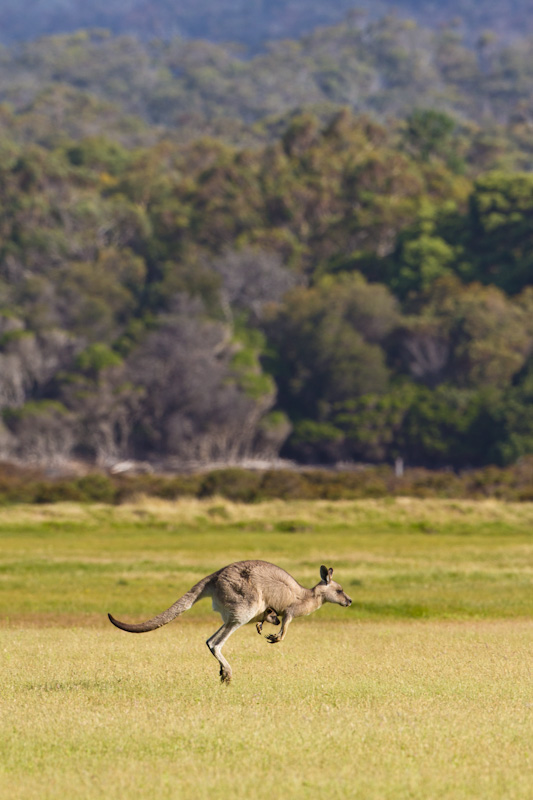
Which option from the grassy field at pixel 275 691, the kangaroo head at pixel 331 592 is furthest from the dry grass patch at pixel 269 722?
the kangaroo head at pixel 331 592

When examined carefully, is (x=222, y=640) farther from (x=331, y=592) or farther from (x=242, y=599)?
(x=331, y=592)

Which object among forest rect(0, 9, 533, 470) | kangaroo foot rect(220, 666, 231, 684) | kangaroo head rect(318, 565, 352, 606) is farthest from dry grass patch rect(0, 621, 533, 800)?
forest rect(0, 9, 533, 470)

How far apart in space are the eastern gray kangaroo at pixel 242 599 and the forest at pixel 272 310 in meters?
77.1

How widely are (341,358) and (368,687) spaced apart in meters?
90.0

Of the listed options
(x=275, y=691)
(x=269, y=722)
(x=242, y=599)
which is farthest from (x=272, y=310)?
(x=269, y=722)

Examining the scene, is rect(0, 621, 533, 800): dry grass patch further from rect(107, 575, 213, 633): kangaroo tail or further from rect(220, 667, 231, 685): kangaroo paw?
rect(107, 575, 213, 633): kangaroo tail

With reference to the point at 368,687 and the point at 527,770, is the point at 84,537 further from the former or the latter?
the point at 527,770

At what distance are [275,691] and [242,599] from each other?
1191 mm

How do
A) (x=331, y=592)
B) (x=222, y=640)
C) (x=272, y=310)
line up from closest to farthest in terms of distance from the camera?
1. (x=222, y=640)
2. (x=331, y=592)
3. (x=272, y=310)

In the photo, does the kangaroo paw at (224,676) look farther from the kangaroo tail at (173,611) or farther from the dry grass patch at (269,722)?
the kangaroo tail at (173,611)

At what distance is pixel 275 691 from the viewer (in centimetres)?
1381

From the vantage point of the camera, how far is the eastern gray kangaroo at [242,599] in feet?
44.3

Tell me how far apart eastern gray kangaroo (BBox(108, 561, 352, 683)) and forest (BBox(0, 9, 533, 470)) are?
253 feet

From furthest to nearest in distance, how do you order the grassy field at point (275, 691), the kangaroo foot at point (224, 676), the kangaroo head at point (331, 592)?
the kangaroo head at point (331, 592), the kangaroo foot at point (224, 676), the grassy field at point (275, 691)
